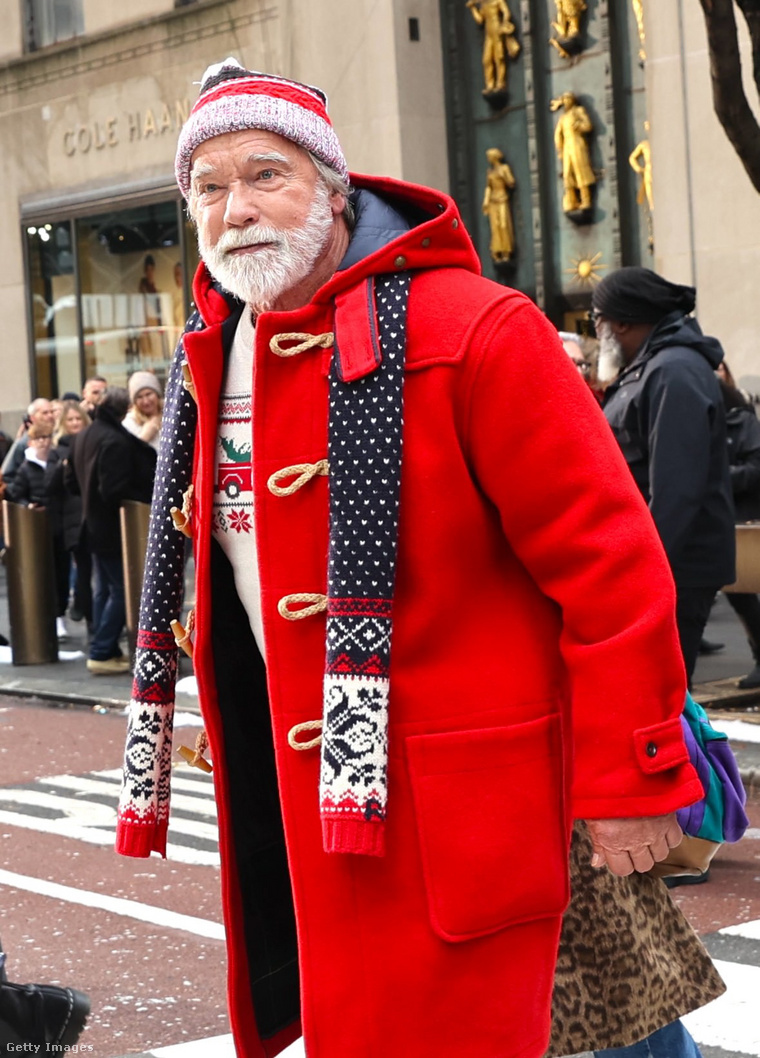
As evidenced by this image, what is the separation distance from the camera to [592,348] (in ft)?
37.7

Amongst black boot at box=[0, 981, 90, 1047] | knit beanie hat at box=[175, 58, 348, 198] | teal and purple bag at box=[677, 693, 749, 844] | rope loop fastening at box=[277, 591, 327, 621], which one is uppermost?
knit beanie hat at box=[175, 58, 348, 198]

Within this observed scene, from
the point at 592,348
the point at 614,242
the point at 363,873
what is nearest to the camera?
the point at 363,873

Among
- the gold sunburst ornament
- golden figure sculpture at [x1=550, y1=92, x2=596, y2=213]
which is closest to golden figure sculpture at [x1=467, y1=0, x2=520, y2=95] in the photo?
golden figure sculpture at [x1=550, y1=92, x2=596, y2=213]

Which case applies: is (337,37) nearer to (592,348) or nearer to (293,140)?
(592,348)

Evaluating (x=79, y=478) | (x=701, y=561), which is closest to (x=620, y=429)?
(x=701, y=561)

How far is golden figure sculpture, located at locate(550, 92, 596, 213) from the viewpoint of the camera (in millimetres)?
18953

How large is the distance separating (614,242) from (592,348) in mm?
7989

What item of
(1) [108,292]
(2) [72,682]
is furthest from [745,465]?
(1) [108,292]

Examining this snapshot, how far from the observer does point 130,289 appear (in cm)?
2350

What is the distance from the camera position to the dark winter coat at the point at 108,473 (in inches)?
495

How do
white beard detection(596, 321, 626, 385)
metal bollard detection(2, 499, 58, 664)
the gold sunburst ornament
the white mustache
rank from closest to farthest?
1. the white mustache
2. white beard detection(596, 321, 626, 385)
3. metal bollard detection(2, 499, 58, 664)
4. the gold sunburst ornament

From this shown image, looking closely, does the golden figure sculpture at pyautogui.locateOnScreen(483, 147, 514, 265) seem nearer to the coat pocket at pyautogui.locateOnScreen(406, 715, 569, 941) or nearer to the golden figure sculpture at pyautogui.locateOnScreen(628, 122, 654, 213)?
the golden figure sculpture at pyautogui.locateOnScreen(628, 122, 654, 213)

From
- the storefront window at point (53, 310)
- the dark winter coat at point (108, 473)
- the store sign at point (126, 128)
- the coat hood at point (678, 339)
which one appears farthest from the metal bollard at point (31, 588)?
the storefront window at point (53, 310)

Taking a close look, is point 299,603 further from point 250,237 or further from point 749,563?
point 749,563
